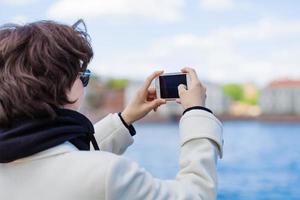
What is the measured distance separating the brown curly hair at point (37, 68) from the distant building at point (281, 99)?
2580cm

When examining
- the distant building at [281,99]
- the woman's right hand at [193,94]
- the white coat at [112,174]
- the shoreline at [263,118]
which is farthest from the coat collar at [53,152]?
the shoreline at [263,118]

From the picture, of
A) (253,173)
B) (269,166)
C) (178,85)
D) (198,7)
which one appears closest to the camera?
Answer: (178,85)

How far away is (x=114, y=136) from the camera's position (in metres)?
0.82

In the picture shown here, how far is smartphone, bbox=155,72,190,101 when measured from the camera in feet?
2.36

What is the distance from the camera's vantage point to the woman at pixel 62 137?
21.4 inches

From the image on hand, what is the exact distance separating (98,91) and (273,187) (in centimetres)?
1605

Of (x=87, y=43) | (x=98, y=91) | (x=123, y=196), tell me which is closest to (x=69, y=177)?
(x=123, y=196)

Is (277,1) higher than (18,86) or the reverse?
the reverse

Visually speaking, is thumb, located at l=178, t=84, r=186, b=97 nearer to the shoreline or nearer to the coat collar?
the coat collar

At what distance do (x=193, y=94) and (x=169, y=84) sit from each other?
0.29ft

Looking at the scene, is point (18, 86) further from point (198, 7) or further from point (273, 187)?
point (198, 7)

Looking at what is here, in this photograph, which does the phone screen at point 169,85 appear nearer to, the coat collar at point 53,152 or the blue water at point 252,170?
the coat collar at point 53,152

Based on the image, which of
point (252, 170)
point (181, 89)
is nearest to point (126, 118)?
Result: point (181, 89)

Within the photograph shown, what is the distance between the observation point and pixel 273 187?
9727 mm
